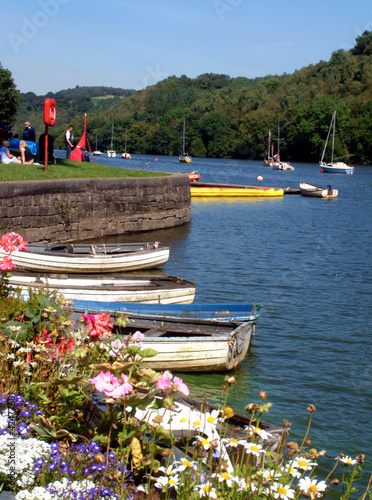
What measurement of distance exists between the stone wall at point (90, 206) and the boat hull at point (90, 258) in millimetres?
2763

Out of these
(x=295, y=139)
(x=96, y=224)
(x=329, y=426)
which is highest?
(x=295, y=139)

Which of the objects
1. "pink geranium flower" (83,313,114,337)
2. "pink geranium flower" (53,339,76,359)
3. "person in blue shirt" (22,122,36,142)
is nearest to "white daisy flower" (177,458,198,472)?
"pink geranium flower" (83,313,114,337)

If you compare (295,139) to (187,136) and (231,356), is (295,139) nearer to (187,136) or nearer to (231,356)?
(187,136)

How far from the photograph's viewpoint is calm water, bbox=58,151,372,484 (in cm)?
689

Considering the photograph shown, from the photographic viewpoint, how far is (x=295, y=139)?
10338cm

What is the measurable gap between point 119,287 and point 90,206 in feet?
27.9

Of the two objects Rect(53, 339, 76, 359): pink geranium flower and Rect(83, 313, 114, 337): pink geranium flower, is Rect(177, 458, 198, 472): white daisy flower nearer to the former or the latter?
Rect(83, 313, 114, 337): pink geranium flower

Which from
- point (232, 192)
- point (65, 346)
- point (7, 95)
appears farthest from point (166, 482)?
point (7, 95)

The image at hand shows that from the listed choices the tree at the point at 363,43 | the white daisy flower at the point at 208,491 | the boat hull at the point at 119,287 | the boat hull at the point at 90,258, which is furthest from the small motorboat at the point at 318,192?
the tree at the point at 363,43

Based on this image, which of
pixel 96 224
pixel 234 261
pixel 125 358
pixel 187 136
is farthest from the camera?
pixel 187 136

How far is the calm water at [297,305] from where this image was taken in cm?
689

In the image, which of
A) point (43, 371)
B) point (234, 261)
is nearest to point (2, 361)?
point (43, 371)

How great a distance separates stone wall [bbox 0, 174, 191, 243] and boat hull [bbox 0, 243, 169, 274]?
276cm

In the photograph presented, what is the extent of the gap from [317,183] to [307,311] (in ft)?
161
